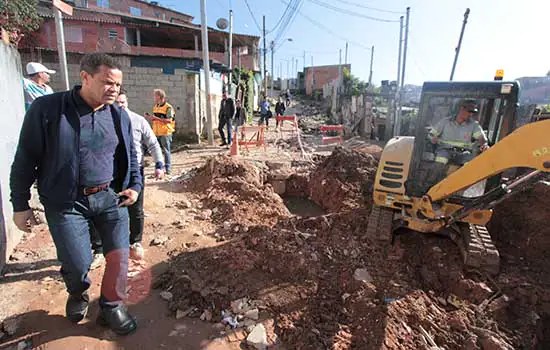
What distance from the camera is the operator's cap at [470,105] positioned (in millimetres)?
3584

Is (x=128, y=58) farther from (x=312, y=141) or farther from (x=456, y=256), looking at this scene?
(x=456, y=256)

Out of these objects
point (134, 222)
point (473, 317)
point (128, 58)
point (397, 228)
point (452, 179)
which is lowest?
point (473, 317)

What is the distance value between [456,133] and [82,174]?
381 cm

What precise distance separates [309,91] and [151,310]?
1974 inches

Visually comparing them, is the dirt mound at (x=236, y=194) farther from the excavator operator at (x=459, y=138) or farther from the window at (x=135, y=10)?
the window at (x=135, y=10)

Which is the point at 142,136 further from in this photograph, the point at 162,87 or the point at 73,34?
the point at 73,34

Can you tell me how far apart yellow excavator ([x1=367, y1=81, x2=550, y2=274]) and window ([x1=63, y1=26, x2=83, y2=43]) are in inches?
930

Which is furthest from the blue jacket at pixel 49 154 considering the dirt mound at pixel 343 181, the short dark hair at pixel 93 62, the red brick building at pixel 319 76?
the red brick building at pixel 319 76

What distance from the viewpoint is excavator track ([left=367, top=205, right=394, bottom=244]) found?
4109 mm

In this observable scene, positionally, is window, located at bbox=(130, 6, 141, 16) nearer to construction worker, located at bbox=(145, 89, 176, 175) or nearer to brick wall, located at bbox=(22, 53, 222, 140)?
brick wall, located at bbox=(22, 53, 222, 140)

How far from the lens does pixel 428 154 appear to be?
3916 millimetres

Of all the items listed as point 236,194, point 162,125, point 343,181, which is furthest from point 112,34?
point 343,181

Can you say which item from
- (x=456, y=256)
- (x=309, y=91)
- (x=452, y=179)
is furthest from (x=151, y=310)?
(x=309, y=91)

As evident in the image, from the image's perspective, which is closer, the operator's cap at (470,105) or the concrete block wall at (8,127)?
the concrete block wall at (8,127)
